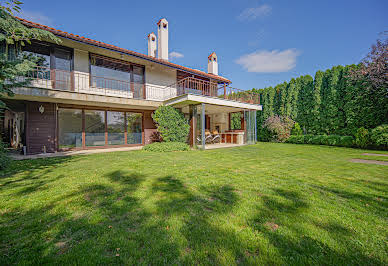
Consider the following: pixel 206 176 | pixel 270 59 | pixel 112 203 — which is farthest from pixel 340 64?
pixel 112 203

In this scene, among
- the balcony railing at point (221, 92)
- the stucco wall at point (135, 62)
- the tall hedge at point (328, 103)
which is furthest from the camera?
the balcony railing at point (221, 92)

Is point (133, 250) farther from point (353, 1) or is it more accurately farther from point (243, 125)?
point (353, 1)

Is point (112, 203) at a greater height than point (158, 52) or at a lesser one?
lesser

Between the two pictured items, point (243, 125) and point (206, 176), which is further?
point (243, 125)

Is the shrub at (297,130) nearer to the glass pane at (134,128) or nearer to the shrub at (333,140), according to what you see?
the shrub at (333,140)

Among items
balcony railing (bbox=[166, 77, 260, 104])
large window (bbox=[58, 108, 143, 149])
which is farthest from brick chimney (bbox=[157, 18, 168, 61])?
large window (bbox=[58, 108, 143, 149])

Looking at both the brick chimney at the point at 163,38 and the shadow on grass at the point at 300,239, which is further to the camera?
the brick chimney at the point at 163,38

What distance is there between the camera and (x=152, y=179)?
3.86 metres

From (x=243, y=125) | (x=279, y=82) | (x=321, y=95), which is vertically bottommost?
(x=243, y=125)

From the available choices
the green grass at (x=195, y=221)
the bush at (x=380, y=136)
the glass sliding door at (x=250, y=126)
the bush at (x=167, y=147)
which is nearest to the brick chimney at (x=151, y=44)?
the bush at (x=167, y=147)

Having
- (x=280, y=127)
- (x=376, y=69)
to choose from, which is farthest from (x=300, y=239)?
(x=280, y=127)

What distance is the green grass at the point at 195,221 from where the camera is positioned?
1548 mm

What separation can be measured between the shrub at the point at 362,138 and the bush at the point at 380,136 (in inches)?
10.5

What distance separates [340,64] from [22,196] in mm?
17112
